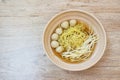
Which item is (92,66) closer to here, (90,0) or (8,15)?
(90,0)

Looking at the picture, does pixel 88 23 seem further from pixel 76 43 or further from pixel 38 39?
pixel 38 39

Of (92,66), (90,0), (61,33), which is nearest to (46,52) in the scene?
(61,33)

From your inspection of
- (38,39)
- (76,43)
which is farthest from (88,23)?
(38,39)

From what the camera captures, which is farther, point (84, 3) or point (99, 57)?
point (84, 3)

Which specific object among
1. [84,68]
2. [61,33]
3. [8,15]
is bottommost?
[84,68]
